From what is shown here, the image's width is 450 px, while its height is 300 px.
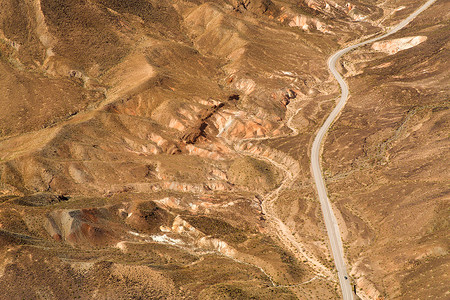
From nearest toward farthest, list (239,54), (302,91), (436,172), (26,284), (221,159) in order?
(26,284), (436,172), (221,159), (302,91), (239,54)

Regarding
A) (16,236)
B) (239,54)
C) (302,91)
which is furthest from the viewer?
(239,54)

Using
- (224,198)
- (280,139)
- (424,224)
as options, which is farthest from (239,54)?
(424,224)

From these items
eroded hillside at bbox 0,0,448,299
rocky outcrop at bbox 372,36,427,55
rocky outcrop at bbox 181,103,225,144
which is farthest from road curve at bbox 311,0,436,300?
rocky outcrop at bbox 181,103,225,144

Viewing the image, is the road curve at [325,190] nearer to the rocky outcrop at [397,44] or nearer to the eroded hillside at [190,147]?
the eroded hillside at [190,147]

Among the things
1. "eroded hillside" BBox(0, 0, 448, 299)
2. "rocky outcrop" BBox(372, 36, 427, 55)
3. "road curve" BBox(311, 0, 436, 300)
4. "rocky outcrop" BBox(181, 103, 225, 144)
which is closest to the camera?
"eroded hillside" BBox(0, 0, 448, 299)

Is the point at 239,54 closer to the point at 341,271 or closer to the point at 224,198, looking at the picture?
the point at 224,198

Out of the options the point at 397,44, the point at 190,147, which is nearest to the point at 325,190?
the point at 190,147

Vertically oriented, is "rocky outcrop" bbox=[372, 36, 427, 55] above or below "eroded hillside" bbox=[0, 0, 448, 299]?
above

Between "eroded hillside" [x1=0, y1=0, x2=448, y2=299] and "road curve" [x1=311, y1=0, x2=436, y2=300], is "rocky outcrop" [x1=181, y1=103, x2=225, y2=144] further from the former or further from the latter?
"road curve" [x1=311, y1=0, x2=436, y2=300]

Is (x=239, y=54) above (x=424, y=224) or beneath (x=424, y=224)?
above
